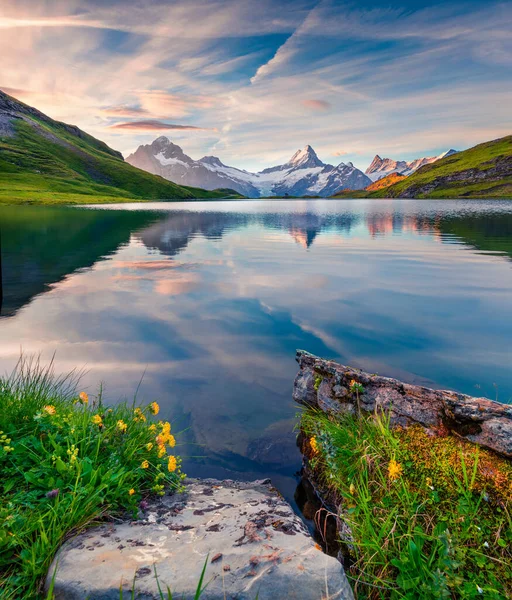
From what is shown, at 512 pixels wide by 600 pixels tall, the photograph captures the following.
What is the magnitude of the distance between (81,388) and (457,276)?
Result: 2420 centimetres

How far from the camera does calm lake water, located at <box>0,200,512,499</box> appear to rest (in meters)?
9.74

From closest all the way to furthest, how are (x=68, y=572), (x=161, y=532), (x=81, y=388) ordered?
(x=68, y=572) → (x=161, y=532) → (x=81, y=388)

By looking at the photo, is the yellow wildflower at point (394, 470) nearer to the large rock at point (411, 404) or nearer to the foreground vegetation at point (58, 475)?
the large rock at point (411, 404)

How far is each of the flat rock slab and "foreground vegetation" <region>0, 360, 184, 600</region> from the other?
249 mm

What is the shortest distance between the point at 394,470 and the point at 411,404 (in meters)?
1.65

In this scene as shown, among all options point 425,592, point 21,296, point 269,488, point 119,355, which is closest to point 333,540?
point 269,488

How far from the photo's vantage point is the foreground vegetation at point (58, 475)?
3645mm

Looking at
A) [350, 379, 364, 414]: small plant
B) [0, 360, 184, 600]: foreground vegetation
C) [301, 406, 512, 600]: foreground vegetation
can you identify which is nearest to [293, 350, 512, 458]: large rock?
[350, 379, 364, 414]: small plant

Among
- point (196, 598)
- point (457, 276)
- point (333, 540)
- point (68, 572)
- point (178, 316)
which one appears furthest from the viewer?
→ point (457, 276)

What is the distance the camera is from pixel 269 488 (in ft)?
22.1

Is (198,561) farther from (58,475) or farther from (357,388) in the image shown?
(357,388)

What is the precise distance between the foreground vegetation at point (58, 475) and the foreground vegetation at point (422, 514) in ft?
9.01

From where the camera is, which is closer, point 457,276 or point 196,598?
point 196,598

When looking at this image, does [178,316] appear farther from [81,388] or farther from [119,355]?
[81,388]
